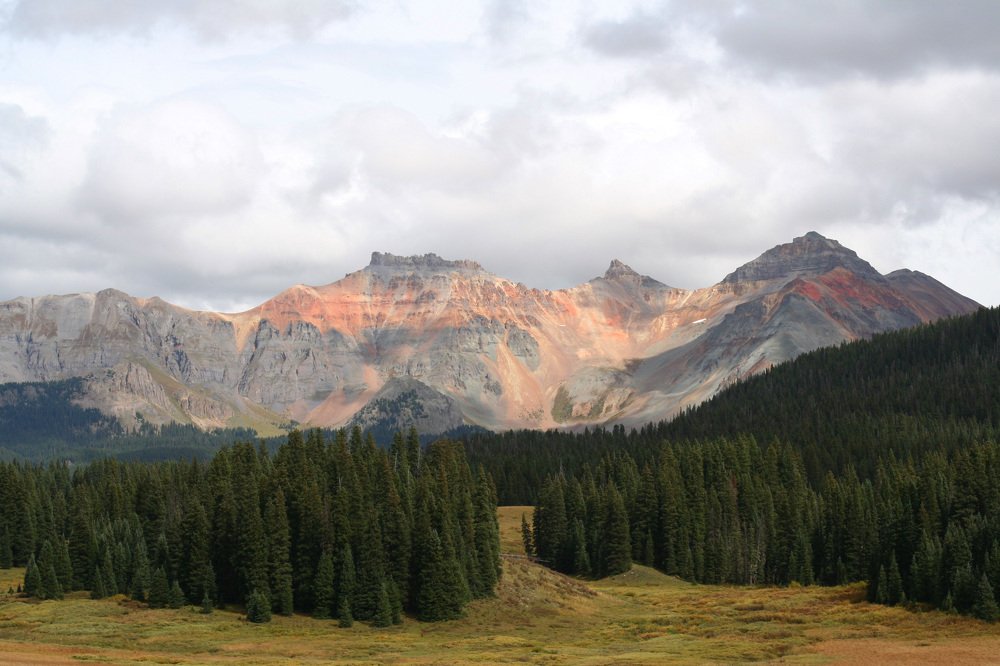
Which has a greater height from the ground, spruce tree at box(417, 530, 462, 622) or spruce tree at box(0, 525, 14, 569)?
spruce tree at box(0, 525, 14, 569)

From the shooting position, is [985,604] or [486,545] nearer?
[985,604]

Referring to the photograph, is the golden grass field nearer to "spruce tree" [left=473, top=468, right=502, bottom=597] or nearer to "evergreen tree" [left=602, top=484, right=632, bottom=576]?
"spruce tree" [left=473, top=468, right=502, bottom=597]

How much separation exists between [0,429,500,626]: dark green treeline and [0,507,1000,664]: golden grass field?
3.18 metres

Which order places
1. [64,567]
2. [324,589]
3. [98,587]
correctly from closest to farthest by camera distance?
[324,589] → [98,587] → [64,567]

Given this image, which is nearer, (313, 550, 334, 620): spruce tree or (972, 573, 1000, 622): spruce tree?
(972, 573, 1000, 622): spruce tree

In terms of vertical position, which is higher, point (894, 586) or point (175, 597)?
point (175, 597)

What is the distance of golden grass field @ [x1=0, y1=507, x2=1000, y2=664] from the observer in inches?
3585

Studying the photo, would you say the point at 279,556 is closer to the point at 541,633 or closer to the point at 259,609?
the point at 259,609

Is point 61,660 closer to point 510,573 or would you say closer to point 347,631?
point 347,631

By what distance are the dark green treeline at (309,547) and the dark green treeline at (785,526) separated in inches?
1302

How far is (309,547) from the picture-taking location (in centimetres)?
12781

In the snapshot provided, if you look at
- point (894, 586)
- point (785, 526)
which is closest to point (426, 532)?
point (894, 586)

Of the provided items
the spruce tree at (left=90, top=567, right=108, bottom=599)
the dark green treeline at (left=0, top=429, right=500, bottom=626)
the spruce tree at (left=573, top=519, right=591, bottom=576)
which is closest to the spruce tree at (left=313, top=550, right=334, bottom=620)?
the dark green treeline at (left=0, top=429, right=500, bottom=626)

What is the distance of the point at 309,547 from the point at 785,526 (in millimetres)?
73325
